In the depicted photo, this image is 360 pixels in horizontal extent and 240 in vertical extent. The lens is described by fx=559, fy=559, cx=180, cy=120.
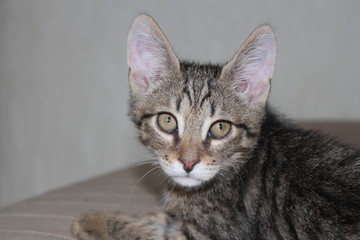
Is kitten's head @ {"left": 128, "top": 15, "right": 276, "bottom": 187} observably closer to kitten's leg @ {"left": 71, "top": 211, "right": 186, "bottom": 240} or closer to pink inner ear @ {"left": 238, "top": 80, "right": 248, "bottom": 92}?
pink inner ear @ {"left": 238, "top": 80, "right": 248, "bottom": 92}

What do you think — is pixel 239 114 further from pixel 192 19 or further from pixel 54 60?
pixel 54 60

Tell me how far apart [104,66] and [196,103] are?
240 centimetres

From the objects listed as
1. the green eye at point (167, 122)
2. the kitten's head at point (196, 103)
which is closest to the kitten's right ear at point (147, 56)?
A: the kitten's head at point (196, 103)

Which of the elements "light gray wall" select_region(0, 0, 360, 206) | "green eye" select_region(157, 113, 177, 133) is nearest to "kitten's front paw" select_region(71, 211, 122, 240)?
"green eye" select_region(157, 113, 177, 133)

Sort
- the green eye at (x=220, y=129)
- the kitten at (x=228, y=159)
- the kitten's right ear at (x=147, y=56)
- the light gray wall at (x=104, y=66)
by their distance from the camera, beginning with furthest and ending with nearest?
1. the light gray wall at (x=104, y=66)
2. the kitten's right ear at (x=147, y=56)
3. the green eye at (x=220, y=129)
4. the kitten at (x=228, y=159)

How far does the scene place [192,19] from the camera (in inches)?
172

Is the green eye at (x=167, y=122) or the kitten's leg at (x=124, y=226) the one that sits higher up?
the green eye at (x=167, y=122)

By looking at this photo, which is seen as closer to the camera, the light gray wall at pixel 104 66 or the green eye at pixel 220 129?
the green eye at pixel 220 129

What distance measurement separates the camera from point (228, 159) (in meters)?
2.12

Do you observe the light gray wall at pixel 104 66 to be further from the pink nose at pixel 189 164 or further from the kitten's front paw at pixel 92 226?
the pink nose at pixel 189 164

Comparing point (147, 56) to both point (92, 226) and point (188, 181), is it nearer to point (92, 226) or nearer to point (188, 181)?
point (188, 181)

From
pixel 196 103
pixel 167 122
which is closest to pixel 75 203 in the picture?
pixel 167 122

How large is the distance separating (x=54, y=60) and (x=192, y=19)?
3.73 feet

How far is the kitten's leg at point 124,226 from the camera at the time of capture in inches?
85.4
